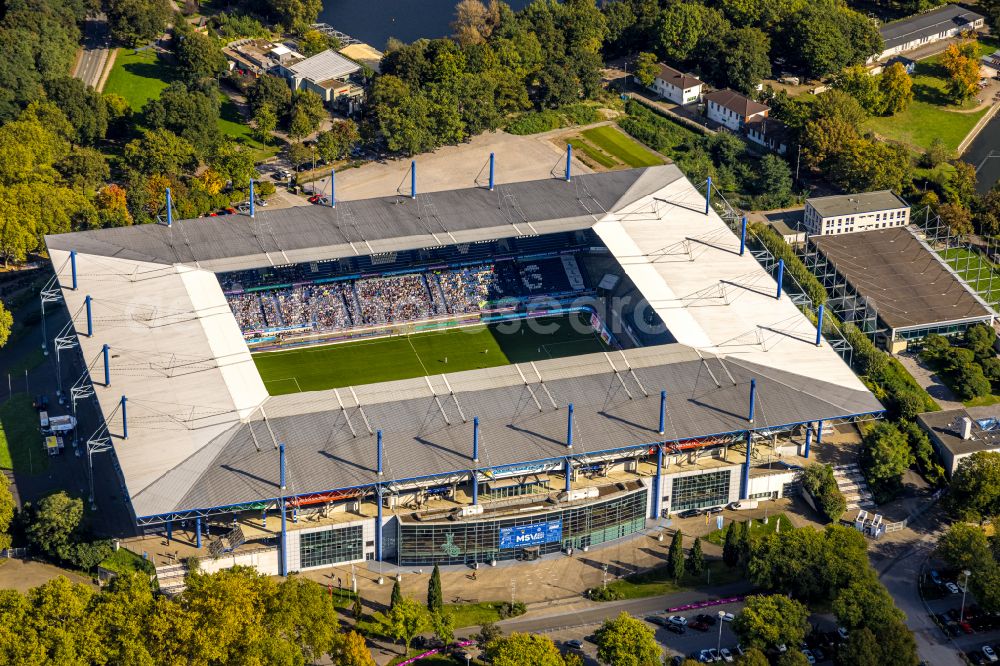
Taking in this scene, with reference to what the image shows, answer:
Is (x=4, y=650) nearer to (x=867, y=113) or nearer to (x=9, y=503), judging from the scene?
(x=9, y=503)

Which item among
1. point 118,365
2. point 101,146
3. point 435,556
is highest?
point 101,146

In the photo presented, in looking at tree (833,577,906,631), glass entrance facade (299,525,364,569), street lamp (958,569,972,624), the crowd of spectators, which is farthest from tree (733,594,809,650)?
the crowd of spectators

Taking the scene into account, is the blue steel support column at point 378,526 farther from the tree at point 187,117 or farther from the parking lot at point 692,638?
the tree at point 187,117

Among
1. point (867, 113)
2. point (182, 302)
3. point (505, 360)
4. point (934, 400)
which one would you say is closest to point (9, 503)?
point (182, 302)

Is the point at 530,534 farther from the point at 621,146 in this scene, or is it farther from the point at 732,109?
the point at 732,109

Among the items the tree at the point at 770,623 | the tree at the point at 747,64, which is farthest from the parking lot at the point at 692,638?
the tree at the point at 747,64

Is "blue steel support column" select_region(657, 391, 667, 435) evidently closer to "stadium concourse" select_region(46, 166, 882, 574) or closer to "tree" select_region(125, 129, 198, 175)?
"stadium concourse" select_region(46, 166, 882, 574)
